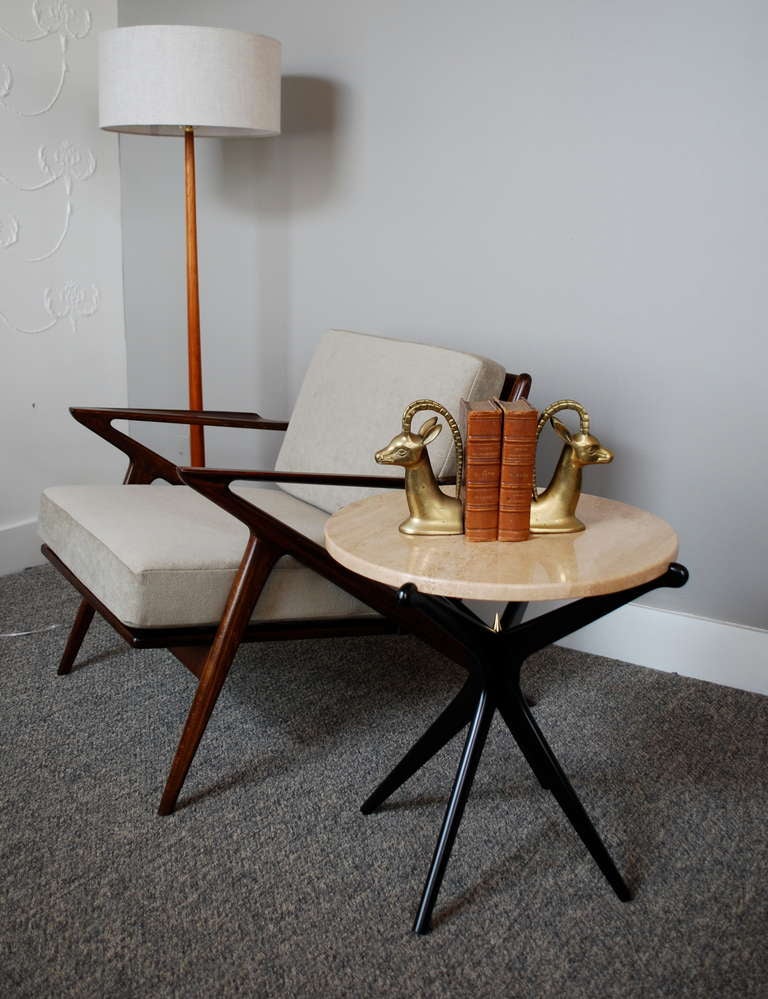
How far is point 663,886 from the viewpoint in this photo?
5.08ft

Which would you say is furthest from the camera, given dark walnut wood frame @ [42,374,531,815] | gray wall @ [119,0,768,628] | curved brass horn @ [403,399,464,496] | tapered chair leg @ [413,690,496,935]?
gray wall @ [119,0,768,628]

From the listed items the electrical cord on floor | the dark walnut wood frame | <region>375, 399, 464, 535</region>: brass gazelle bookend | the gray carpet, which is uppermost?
<region>375, 399, 464, 535</region>: brass gazelle bookend

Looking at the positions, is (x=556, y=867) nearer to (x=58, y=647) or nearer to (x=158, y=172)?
(x=58, y=647)

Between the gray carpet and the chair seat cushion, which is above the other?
the chair seat cushion

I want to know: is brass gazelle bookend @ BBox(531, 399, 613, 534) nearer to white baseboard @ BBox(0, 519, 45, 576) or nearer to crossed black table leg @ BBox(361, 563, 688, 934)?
crossed black table leg @ BBox(361, 563, 688, 934)

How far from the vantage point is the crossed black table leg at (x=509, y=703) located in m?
1.46

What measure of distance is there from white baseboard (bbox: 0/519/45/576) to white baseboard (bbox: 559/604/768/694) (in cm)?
163

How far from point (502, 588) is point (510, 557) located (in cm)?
13

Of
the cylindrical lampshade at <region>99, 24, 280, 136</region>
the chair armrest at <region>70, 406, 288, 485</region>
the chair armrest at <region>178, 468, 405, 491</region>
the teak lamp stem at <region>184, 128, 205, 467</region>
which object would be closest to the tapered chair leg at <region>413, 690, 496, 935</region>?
the chair armrest at <region>178, 468, 405, 491</region>

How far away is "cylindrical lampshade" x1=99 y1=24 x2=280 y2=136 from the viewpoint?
2303 millimetres

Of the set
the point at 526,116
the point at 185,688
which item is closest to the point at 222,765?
the point at 185,688

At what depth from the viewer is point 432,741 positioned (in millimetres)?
1624

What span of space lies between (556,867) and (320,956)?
424 mm

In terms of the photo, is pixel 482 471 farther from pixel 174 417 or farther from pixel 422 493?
pixel 174 417
